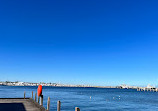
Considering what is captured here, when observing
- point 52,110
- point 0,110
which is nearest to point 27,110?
point 0,110

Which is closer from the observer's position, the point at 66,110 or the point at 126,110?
the point at 66,110

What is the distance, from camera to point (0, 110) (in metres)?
20.5

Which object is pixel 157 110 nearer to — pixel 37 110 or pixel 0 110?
pixel 37 110

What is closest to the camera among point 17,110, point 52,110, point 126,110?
point 17,110

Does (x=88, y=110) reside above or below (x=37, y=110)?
below

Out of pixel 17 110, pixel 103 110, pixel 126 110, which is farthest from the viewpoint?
pixel 126 110

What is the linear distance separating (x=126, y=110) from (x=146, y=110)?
265 inches

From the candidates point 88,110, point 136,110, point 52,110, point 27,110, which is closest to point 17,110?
point 27,110

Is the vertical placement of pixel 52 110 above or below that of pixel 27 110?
below

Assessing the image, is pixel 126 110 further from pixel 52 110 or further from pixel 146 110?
pixel 52 110

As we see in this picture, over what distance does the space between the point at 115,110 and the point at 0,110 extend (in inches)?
1310

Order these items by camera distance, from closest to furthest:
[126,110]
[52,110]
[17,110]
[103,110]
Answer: [17,110] < [52,110] < [103,110] < [126,110]

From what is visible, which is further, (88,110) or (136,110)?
(136,110)

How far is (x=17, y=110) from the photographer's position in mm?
20469
